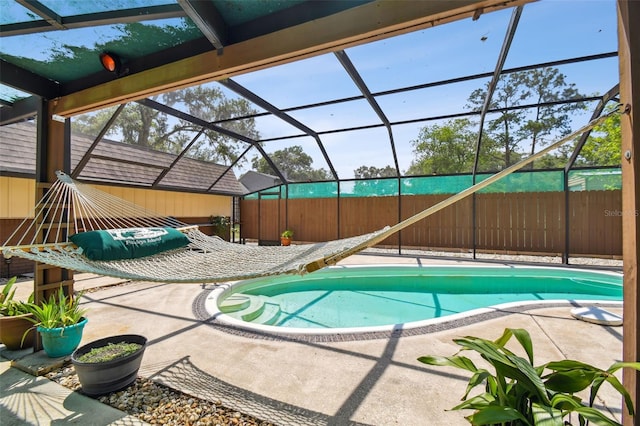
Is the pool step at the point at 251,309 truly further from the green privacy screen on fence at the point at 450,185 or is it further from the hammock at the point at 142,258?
the green privacy screen on fence at the point at 450,185

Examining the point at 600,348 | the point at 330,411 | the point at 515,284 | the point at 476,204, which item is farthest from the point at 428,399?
the point at 476,204

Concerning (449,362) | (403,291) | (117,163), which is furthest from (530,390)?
(117,163)

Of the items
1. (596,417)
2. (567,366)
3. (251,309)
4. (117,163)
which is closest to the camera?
(596,417)

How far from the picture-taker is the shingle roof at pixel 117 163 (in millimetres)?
5133

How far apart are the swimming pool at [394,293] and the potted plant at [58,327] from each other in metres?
1.34

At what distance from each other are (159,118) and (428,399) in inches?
243

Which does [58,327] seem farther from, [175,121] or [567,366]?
[175,121]

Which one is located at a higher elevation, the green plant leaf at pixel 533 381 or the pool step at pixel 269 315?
the green plant leaf at pixel 533 381

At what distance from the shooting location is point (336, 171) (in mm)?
8531

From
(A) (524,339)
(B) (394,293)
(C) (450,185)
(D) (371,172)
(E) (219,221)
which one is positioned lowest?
(B) (394,293)

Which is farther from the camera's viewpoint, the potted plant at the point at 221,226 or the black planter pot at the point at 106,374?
the potted plant at the point at 221,226

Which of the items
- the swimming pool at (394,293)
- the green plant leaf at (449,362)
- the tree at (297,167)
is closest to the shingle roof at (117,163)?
Answer: the tree at (297,167)

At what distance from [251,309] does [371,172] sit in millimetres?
5840

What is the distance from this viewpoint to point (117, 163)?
6504 mm
